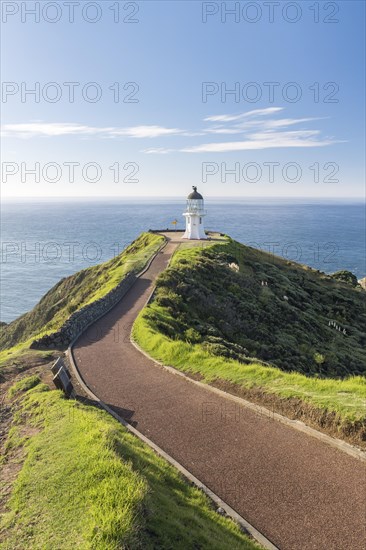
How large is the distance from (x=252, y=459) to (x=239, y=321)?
16.9 m

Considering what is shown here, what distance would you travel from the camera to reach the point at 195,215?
53.9 m

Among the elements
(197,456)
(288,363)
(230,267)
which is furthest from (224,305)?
Answer: (197,456)

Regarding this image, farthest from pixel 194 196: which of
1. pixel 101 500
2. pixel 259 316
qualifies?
pixel 101 500

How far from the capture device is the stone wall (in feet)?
70.9

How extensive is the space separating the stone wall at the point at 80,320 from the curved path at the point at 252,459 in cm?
533

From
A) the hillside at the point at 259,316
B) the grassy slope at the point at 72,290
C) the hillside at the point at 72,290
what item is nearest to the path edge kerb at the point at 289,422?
the hillside at the point at 259,316

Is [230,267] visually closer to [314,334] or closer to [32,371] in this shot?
[314,334]

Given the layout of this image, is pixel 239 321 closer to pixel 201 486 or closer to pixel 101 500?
pixel 201 486

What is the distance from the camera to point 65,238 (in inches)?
6831

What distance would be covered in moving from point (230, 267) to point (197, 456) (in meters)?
28.1

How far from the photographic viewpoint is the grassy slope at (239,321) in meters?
14.0

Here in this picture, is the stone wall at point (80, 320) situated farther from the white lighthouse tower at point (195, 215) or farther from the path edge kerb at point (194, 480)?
the white lighthouse tower at point (195, 215)

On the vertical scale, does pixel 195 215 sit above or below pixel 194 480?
above

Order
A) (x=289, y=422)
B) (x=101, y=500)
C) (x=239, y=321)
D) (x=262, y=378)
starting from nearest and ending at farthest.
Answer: (x=101, y=500), (x=289, y=422), (x=262, y=378), (x=239, y=321)
